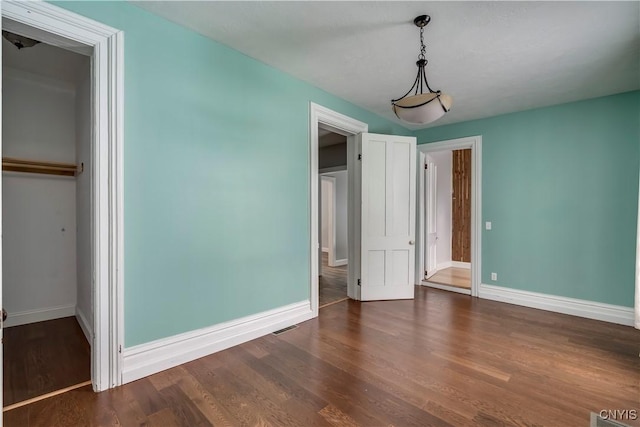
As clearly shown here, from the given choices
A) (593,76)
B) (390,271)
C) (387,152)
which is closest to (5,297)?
(390,271)

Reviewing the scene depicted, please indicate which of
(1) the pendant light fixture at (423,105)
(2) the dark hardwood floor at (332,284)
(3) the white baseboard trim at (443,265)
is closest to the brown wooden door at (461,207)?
(3) the white baseboard trim at (443,265)

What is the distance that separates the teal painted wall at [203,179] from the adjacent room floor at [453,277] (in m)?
2.89

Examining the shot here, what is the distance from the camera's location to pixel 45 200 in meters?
3.39

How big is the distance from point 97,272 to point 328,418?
5.87 ft

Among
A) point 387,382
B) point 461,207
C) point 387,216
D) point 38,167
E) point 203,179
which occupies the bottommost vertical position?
point 387,382

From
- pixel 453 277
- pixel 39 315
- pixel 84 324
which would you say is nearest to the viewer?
pixel 84 324

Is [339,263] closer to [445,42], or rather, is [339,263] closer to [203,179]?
[203,179]

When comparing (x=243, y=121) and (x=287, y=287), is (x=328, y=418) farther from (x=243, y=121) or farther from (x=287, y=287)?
(x=243, y=121)

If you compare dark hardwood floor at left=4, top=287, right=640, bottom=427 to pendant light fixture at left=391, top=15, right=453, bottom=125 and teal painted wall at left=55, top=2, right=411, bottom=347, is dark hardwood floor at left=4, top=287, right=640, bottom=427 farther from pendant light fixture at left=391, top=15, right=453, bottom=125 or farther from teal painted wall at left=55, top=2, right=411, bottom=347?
pendant light fixture at left=391, top=15, right=453, bottom=125

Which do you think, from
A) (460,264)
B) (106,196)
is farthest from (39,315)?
(460,264)

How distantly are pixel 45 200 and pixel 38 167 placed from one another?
0.38 m

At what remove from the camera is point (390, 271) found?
4191mm

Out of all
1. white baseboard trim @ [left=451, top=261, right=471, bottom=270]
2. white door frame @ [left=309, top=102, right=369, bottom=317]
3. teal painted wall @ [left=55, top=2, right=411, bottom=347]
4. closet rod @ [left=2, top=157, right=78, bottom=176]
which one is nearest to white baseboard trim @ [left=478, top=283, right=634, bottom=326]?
white baseboard trim @ [left=451, top=261, right=471, bottom=270]

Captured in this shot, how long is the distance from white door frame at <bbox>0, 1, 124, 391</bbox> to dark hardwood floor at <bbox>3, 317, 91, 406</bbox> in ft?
1.15
